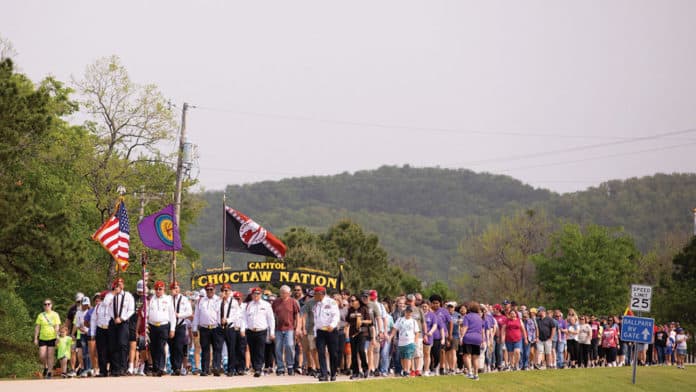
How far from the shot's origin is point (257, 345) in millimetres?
23844

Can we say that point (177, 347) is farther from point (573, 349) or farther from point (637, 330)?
point (573, 349)

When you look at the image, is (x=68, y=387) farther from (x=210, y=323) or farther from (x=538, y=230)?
(x=538, y=230)

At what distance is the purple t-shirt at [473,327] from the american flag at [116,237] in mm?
8380

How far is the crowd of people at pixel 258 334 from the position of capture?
2283 centimetres

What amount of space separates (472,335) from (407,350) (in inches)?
65.9

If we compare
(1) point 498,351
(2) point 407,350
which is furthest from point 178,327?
(1) point 498,351

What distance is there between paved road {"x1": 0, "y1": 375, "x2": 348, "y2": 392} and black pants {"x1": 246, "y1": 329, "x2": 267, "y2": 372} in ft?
1.13

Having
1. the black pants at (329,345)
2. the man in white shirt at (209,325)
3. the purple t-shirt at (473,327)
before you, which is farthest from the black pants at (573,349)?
the man in white shirt at (209,325)

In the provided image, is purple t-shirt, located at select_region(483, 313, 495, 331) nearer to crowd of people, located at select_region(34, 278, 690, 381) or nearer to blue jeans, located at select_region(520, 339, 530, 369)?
crowd of people, located at select_region(34, 278, 690, 381)

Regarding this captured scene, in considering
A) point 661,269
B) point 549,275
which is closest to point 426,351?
point 549,275

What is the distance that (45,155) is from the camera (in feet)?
149

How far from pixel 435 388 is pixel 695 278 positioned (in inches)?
2204

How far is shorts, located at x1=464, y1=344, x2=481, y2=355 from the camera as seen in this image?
25.7 meters

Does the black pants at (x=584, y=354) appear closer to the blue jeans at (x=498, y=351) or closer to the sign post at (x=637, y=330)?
the sign post at (x=637, y=330)
